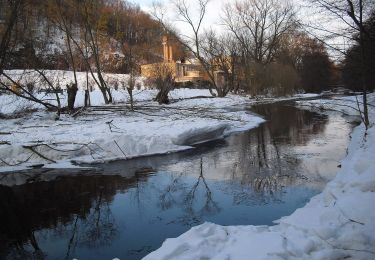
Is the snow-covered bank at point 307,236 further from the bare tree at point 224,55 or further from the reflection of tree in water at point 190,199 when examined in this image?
the bare tree at point 224,55

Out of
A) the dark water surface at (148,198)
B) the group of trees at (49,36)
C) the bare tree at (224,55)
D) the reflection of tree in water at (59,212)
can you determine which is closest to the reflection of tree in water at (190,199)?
the dark water surface at (148,198)

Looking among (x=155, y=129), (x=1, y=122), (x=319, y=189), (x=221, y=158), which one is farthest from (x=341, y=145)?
(x=1, y=122)

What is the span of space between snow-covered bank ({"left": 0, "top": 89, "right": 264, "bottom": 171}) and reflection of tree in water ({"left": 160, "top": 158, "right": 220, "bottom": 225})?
356cm

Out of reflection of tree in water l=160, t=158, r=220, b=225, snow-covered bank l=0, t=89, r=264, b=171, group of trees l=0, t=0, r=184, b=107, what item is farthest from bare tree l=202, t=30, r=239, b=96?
reflection of tree in water l=160, t=158, r=220, b=225

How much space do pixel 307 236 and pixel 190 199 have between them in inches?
138

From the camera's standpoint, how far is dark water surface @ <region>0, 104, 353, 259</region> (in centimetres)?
668

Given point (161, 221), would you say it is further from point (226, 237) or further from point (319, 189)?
point (319, 189)

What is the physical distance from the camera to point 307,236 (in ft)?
17.8

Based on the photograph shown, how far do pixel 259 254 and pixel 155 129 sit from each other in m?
11.2

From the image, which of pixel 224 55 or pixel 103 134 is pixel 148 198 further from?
pixel 224 55

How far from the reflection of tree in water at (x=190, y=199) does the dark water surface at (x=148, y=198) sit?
20 millimetres

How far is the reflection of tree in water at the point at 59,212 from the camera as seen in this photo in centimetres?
670

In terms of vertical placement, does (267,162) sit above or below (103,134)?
below

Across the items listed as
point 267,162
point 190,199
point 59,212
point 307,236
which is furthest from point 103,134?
point 307,236
